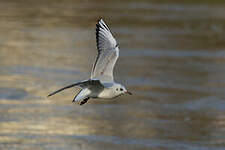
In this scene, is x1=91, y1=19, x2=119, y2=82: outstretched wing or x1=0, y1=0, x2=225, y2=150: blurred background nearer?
x1=91, y1=19, x2=119, y2=82: outstretched wing

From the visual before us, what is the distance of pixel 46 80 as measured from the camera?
12992 millimetres

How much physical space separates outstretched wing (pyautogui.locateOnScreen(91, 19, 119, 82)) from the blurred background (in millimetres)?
2152

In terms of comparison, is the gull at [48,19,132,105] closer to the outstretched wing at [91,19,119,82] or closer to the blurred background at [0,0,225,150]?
the outstretched wing at [91,19,119,82]

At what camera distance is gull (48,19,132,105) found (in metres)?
7.01

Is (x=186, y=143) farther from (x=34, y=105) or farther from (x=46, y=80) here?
(x=46, y=80)

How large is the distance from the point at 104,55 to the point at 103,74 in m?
0.22

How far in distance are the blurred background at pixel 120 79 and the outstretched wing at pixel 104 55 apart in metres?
2.15

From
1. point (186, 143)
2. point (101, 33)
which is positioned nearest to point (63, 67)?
point (186, 143)

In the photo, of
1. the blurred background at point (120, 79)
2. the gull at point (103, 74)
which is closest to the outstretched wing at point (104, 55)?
the gull at point (103, 74)

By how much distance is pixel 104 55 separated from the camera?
7.45m

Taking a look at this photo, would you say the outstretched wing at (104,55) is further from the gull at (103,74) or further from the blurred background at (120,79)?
the blurred background at (120,79)

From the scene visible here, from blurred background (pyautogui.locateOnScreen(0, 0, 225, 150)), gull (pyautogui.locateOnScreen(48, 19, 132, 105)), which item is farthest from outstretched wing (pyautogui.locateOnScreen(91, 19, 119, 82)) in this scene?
blurred background (pyautogui.locateOnScreen(0, 0, 225, 150))

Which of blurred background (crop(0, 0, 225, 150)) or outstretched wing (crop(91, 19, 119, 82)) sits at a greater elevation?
outstretched wing (crop(91, 19, 119, 82))

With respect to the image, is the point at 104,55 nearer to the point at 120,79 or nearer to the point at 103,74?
the point at 103,74
